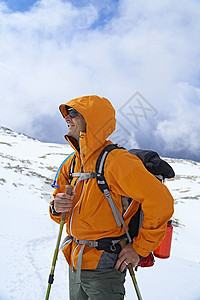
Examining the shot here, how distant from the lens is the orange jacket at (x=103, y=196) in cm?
175

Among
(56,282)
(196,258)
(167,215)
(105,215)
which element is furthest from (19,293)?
(196,258)

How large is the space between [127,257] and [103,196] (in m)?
0.53

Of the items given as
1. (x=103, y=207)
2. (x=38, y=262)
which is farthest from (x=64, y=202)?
(x=38, y=262)

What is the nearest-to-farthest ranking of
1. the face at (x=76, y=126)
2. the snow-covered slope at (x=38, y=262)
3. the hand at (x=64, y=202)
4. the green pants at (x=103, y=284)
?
1. the green pants at (x=103, y=284)
2. the hand at (x=64, y=202)
3. the face at (x=76, y=126)
4. the snow-covered slope at (x=38, y=262)

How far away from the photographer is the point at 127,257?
190 cm

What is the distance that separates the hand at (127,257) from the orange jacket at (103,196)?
0.14 ft

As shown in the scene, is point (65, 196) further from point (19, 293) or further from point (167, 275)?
point (167, 275)

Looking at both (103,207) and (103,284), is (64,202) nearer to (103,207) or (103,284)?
(103,207)

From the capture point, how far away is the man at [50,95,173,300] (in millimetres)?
1759

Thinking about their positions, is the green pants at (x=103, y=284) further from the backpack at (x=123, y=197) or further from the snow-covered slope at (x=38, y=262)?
the snow-covered slope at (x=38, y=262)

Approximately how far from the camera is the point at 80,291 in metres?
2.06

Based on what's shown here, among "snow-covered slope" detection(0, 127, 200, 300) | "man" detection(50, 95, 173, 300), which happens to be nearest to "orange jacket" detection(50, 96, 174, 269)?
"man" detection(50, 95, 173, 300)

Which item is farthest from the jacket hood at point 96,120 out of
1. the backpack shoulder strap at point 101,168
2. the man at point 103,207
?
the backpack shoulder strap at point 101,168

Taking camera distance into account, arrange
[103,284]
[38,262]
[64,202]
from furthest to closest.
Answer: [38,262]
[64,202]
[103,284]
